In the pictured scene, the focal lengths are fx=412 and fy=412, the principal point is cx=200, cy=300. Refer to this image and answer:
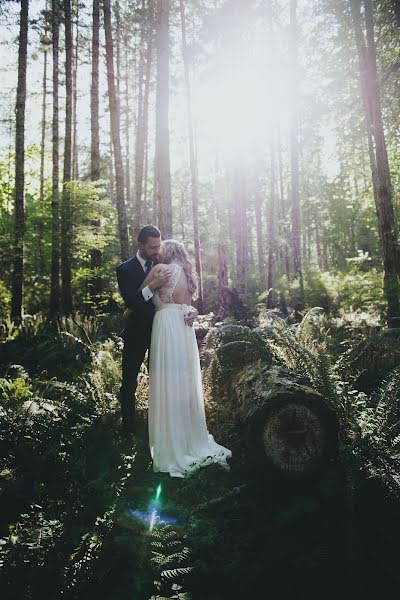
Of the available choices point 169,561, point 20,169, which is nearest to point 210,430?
point 169,561

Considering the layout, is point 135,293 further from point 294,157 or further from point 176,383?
point 294,157

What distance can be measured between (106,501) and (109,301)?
10.4 m

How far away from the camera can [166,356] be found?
4750mm

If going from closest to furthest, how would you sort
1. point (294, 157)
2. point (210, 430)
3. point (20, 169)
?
point (210, 430), point (20, 169), point (294, 157)

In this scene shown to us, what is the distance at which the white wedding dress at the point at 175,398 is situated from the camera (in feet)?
15.0

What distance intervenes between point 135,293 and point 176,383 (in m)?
1.20

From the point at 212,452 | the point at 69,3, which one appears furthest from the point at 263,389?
the point at 69,3

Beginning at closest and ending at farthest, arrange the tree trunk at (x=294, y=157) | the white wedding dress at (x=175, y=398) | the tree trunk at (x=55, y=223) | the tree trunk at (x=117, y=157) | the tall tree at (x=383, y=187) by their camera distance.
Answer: the white wedding dress at (x=175, y=398)
the tall tree at (x=383, y=187)
the tree trunk at (x=55, y=223)
the tree trunk at (x=117, y=157)
the tree trunk at (x=294, y=157)

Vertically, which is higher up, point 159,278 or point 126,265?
point 126,265

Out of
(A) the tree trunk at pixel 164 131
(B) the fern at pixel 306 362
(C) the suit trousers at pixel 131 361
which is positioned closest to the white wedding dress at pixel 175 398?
(C) the suit trousers at pixel 131 361

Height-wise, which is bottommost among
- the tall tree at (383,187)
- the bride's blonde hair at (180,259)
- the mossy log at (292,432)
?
the mossy log at (292,432)

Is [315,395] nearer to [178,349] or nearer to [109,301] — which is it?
[178,349]

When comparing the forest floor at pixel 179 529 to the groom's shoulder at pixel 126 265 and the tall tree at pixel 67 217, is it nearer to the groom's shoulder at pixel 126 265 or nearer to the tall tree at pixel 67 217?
the groom's shoulder at pixel 126 265

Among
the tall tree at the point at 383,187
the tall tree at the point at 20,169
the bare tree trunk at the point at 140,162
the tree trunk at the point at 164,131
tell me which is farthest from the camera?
the bare tree trunk at the point at 140,162
